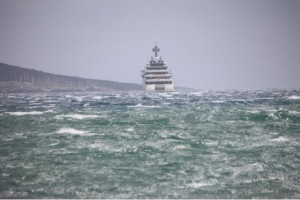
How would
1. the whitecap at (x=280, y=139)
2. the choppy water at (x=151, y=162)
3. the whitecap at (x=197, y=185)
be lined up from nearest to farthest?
the choppy water at (x=151, y=162)
the whitecap at (x=197, y=185)
the whitecap at (x=280, y=139)

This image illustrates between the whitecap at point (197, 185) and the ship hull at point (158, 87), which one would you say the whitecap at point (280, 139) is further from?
the ship hull at point (158, 87)

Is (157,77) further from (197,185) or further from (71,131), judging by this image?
(197,185)

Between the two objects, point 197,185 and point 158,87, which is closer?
point 197,185

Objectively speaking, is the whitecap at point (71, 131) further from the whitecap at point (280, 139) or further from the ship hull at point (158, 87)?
the ship hull at point (158, 87)

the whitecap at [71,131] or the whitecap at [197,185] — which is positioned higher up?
the whitecap at [71,131]

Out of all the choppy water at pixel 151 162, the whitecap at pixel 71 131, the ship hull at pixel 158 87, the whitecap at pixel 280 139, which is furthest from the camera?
the ship hull at pixel 158 87

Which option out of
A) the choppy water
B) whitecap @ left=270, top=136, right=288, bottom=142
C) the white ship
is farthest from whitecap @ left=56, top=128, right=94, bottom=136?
the white ship

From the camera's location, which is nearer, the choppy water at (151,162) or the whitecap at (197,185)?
the choppy water at (151,162)

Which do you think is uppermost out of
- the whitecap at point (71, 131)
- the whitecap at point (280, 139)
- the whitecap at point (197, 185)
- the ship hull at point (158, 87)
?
the ship hull at point (158, 87)

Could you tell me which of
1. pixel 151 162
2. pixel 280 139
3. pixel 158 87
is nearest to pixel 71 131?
pixel 151 162

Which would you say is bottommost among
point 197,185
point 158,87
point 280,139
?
point 197,185

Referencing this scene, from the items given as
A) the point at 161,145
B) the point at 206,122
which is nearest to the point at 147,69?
the point at 206,122

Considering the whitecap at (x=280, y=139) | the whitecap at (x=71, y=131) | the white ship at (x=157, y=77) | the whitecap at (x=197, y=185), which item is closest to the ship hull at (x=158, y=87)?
the white ship at (x=157, y=77)

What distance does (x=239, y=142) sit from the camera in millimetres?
14883
